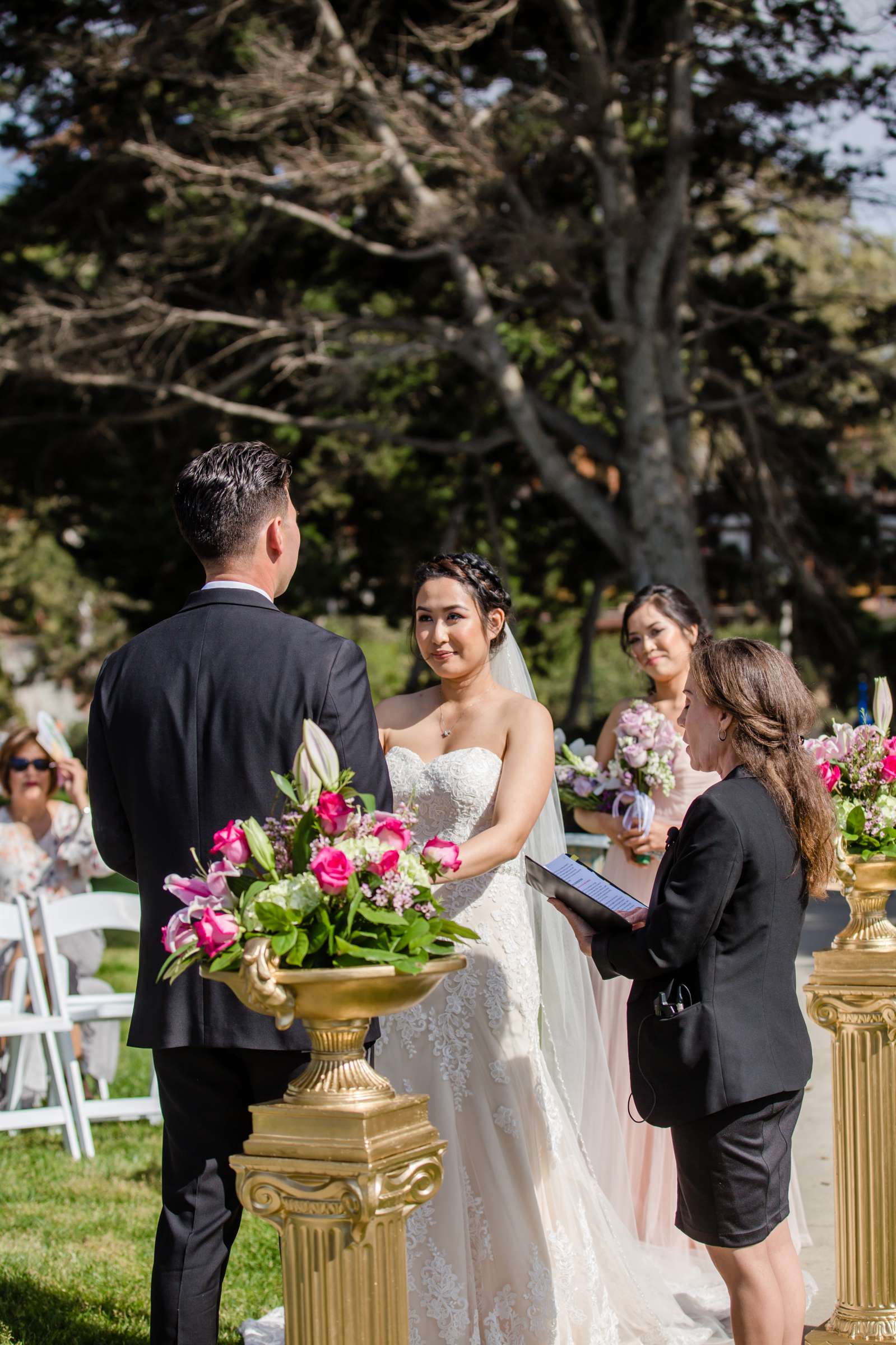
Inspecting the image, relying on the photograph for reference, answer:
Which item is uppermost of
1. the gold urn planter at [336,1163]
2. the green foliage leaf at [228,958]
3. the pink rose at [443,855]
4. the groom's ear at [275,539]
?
the groom's ear at [275,539]

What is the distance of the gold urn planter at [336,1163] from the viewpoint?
227cm

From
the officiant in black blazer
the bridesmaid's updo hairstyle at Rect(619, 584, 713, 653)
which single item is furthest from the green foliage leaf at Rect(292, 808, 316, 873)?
the bridesmaid's updo hairstyle at Rect(619, 584, 713, 653)

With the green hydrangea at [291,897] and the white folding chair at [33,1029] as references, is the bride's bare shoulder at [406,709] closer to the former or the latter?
the green hydrangea at [291,897]

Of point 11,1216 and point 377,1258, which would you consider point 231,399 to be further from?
point 377,1258

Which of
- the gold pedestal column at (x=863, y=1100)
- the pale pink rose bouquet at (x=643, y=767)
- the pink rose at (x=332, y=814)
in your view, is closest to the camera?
the pink rose at (x=332, y=814)

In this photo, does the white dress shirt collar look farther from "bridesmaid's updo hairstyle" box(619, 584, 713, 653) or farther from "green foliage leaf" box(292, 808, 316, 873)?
"bridesmaid's updo hairstyle" box(619, 584, 713, 653)

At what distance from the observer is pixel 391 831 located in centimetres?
240

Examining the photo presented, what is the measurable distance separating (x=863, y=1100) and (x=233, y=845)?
7.72 feet

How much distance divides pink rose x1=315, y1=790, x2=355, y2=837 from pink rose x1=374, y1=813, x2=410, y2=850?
6 cm

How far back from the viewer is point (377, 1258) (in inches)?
89.8

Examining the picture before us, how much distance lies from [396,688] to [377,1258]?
26.2 meters

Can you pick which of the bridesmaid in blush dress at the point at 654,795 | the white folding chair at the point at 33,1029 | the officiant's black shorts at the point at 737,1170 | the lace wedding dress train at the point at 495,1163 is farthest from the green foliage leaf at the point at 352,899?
the white folding chair at the point at 33,1029

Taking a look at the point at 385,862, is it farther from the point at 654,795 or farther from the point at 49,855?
the point at 49,855

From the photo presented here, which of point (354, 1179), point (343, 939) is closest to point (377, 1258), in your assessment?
point (354, 1179)
